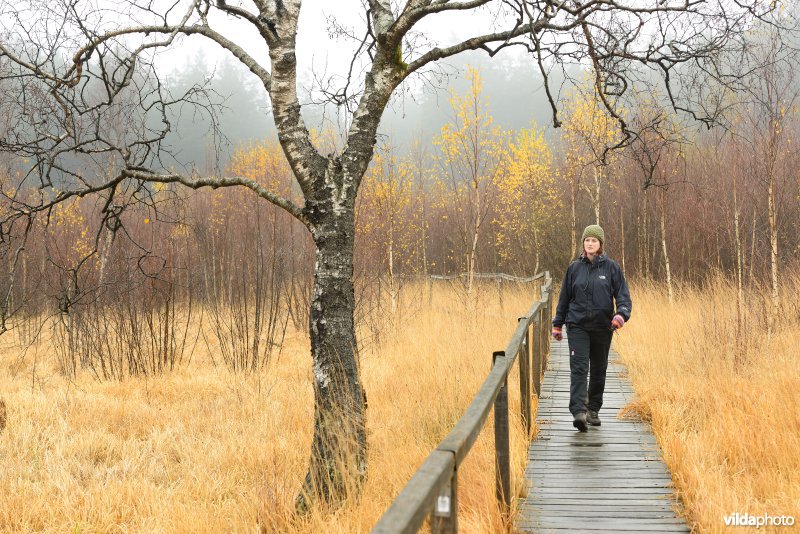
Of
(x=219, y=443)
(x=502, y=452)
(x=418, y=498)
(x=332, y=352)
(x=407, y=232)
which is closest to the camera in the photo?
(x=418, y=498)

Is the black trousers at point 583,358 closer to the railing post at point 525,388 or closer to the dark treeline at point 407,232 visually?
the railing post at point 525,388

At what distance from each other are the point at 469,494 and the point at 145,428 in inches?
202

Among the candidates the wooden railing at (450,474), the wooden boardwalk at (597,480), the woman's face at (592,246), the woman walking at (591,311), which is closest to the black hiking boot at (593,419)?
the wooden boardwalk at (597,480)

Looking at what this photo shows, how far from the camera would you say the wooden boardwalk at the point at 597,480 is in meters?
3.79

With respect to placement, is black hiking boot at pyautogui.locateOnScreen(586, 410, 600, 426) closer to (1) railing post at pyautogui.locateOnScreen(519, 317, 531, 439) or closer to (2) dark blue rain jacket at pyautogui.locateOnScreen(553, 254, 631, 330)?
(1) railing post at pyautogui.locateOnScreen(519, 317, 531, 439)

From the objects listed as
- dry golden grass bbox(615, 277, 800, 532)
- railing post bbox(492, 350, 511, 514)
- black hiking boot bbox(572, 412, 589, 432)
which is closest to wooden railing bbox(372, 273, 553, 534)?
railing post bbox(492, 350, 511, 514)

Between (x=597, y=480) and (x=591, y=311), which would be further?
(x=591, y=311)

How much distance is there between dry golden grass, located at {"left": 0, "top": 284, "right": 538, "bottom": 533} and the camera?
4703 mm

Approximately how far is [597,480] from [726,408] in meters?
1.65
